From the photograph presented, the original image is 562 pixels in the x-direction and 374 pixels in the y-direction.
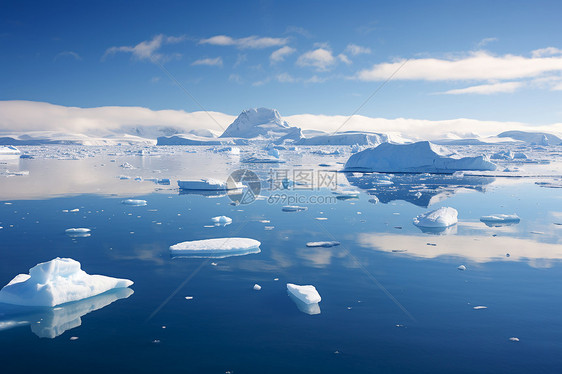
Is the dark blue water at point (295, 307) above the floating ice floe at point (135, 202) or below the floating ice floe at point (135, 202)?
below

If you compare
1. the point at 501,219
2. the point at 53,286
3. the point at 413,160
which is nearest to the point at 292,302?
the point at 53,286

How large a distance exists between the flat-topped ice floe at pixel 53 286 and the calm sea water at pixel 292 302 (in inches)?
5.9

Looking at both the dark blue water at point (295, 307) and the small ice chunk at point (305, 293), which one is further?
the small ice chunk at point (305, 293)

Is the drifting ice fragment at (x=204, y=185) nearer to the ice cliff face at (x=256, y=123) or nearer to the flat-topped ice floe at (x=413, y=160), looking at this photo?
the flat-topped ice floe at (x=413, y=160)

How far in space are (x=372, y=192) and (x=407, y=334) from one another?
516 inches

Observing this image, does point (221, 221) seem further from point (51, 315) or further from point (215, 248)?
point (51, 315)

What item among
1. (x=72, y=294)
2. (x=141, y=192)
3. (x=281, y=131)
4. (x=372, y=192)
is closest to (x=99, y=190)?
(x=141, y=192)

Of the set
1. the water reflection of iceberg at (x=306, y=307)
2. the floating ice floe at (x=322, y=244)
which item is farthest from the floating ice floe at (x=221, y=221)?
the water reflection of iceberg at (x=306, y=307)

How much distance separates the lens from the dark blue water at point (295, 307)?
13.9 feet

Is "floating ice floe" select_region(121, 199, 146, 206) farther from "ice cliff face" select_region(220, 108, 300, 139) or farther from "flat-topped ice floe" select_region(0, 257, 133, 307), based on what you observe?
"ice cliff face" select_region(220, 108, 300, 139)

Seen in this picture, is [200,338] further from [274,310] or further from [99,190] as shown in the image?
[99,190]

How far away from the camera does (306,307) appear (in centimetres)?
546

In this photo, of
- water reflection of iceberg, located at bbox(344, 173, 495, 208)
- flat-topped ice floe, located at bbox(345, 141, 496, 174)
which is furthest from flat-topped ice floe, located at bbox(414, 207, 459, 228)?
flat-topped ice floe, located at bbox(345, 141, 496, 174)

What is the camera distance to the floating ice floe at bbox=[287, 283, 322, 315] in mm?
5406
